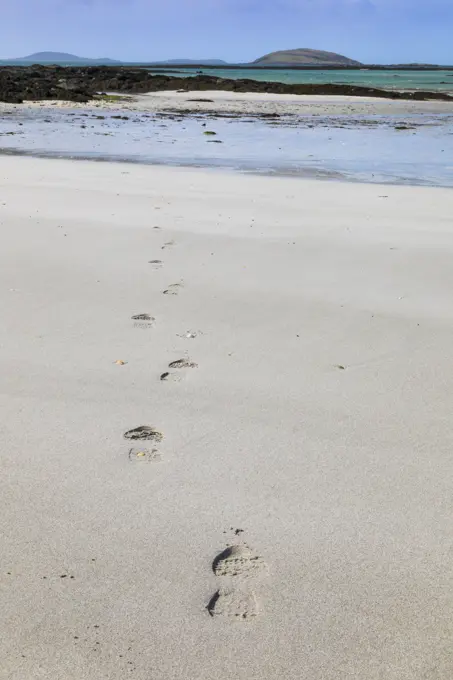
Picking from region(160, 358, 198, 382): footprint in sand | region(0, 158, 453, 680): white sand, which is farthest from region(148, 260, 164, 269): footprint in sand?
region(160, 358, 198, 382): footprint in sand

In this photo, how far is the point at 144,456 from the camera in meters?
2.95

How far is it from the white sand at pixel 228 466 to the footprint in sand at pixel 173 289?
6cm

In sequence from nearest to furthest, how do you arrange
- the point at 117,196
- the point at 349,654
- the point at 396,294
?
the point at 349,654
the point at 396,294
the point at 117,196

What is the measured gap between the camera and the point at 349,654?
2.03m

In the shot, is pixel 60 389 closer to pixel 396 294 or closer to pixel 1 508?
pixel 1 508

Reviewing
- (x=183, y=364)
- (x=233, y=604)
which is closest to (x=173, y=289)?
(x=183, y=364)

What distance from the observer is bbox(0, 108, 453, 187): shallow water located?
39.0ft

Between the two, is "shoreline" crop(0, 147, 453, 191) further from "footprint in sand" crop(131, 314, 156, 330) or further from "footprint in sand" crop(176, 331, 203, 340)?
"footprint in sand" crop(176, 331, 203, 340)

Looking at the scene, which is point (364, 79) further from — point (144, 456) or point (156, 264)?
point (144, 456)

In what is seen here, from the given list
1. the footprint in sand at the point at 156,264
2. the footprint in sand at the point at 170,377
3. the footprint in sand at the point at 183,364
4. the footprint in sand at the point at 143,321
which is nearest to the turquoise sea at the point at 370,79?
the footprint in sand at the point at 156,264

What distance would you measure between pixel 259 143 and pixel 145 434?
539 inches

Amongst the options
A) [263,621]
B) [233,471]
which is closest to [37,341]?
[233,471]

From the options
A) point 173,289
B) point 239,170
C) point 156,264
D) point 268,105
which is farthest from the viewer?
point 268,105

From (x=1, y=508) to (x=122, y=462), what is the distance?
49 cm
